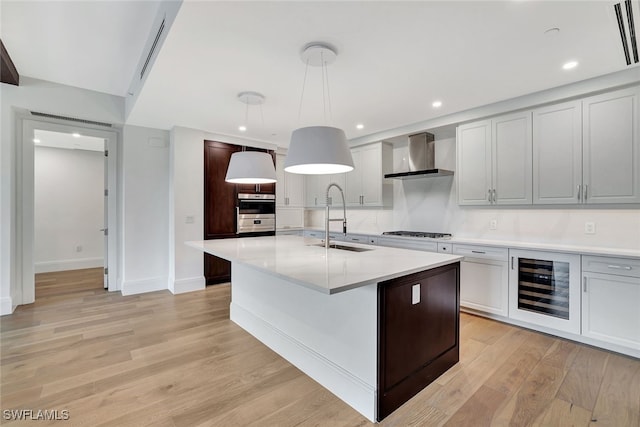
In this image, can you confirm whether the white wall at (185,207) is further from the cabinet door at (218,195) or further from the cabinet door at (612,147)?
the cabinet door at (612,147)

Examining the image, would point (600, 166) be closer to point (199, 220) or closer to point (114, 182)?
point (199, 220)

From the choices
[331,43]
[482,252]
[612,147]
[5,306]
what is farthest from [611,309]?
[5,306]

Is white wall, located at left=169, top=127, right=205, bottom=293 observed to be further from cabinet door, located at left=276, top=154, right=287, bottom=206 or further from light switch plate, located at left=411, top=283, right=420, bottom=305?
light switch plate, located at left=411, top=283, right=420, bottom=305

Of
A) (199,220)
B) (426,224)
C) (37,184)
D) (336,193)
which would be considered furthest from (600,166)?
(37,184)

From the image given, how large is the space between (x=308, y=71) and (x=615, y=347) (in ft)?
11.7

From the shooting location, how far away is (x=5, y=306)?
336 cm

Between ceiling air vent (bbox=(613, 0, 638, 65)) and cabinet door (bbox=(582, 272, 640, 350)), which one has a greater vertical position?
ceiling air vent (bbox=(613, 0, 638, 65))

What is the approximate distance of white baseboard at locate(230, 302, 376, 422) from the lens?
69.3 inches

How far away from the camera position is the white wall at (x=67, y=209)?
17.7 feet

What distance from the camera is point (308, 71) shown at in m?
2.56

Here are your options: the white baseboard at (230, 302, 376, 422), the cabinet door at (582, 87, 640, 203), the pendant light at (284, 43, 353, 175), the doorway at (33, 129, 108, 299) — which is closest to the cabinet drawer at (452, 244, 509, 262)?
the cabinet door at (582, 87, 640, 203)

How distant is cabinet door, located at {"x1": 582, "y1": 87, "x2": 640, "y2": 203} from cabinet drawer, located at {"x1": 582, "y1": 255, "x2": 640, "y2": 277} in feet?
1.82

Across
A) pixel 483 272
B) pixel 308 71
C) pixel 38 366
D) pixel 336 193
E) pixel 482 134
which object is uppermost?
pixel 308 71

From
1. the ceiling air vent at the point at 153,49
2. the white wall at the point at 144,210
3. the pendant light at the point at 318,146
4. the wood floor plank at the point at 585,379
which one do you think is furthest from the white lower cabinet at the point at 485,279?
the white wall at the point at 144,210
